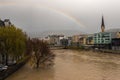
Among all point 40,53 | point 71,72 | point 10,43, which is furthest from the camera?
point 40,53

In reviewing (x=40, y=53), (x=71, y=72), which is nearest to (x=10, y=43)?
(x=40, y=53)

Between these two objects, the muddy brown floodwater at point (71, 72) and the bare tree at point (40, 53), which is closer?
the muddy brown floodwater at point (71, 72)

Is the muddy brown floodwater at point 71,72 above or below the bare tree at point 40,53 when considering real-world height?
below

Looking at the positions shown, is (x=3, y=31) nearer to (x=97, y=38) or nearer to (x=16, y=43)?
(x=16, y=43)

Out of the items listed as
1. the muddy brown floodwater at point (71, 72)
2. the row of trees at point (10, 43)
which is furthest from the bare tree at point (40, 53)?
the row of trees at point (10, 43)

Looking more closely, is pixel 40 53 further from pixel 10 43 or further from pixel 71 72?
pixel 71 72

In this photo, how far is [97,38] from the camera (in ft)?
434

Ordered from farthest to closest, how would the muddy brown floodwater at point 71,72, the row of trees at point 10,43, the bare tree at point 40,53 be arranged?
1. the bare tree at point 40,53
2. the row of trees at point 10,43
3. the muddy brown floodwater at point 71,72

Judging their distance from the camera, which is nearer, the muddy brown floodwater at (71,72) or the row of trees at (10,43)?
the muddy brown floodwater at (71,72)

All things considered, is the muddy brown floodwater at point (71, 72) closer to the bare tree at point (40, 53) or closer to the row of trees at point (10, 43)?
the bare tree at point (40, 53)

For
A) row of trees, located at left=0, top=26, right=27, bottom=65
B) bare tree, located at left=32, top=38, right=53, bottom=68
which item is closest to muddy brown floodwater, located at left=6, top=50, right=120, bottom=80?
bare tree, located at left=32, top=38, right=53, bottom=68

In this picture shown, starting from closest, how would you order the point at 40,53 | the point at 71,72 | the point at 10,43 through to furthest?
the point at 10,43
the point at 71,72
the point at 40,53

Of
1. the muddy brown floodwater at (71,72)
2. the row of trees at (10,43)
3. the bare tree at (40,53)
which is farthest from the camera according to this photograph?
the bare tree at (40,53)

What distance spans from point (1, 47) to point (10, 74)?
19.4 ft
